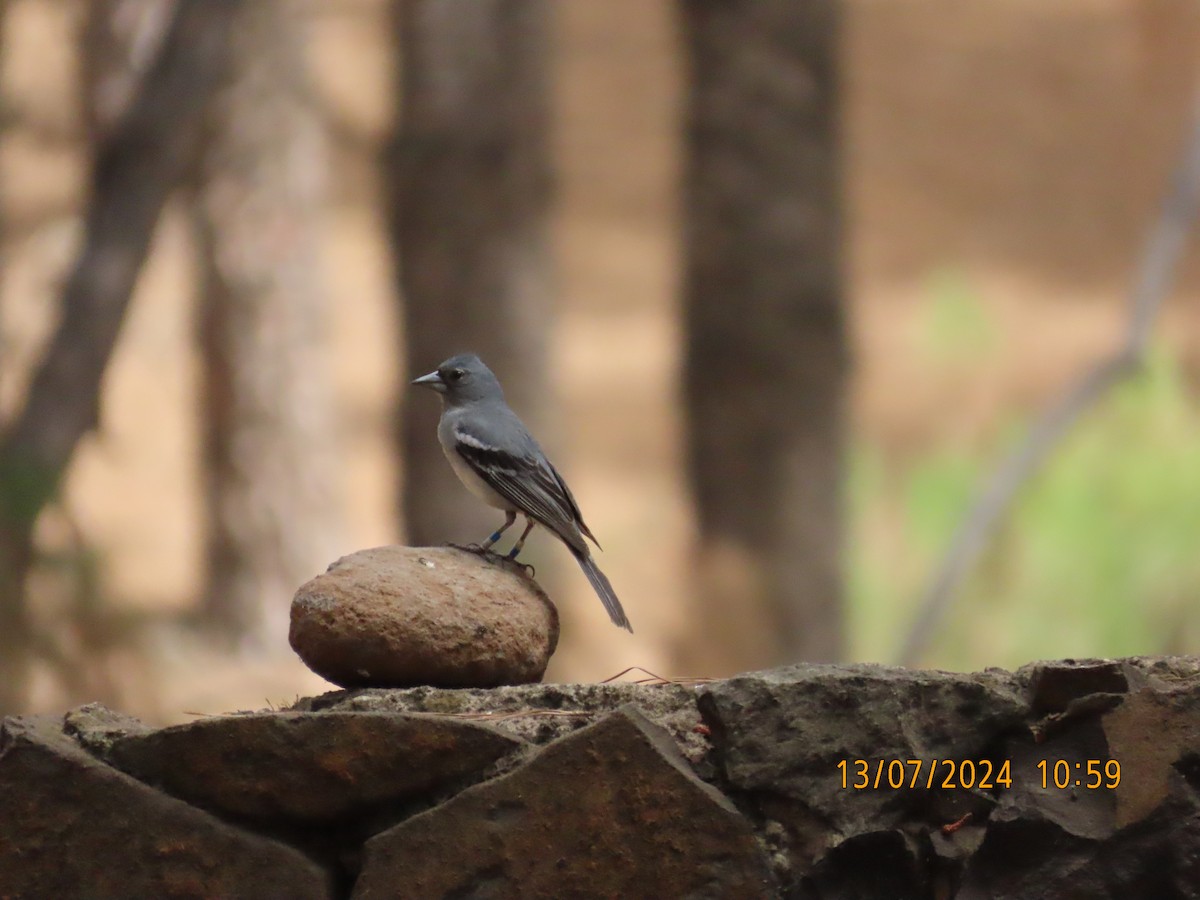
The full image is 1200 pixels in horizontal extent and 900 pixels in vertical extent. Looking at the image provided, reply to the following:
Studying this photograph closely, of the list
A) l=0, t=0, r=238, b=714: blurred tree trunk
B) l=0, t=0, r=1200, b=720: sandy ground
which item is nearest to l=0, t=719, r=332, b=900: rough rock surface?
l=0, t=0, r=238, b=714: blurred tree trunk

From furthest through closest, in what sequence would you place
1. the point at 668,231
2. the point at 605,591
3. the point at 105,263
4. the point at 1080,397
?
the point at 668,231 → the point at 1080,397 → the point at 105,263 → the point at 605,591

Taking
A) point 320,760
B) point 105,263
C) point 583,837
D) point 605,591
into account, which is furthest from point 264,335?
point 583,837

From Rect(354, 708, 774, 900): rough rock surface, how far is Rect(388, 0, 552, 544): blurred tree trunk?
19.0 ft

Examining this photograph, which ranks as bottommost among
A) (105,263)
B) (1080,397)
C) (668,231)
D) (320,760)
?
(320,760)

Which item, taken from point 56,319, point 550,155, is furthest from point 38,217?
point 56,319

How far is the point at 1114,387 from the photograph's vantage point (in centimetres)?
1373

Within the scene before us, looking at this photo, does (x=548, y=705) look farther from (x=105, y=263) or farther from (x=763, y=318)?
(x=763, y=318)

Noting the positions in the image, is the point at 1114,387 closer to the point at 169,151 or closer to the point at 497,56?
the point at 497,56

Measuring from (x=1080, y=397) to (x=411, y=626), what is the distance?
1075 centimetres

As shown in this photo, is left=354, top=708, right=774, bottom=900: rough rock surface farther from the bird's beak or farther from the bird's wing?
the bird's beak

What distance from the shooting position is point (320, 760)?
2.85 metres

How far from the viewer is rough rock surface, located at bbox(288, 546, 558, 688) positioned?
314 cm

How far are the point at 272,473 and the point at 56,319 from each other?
6.85 metres
